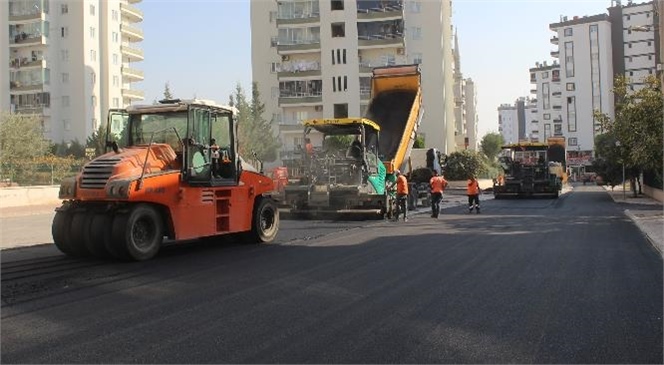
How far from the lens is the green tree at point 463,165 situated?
4506 cm

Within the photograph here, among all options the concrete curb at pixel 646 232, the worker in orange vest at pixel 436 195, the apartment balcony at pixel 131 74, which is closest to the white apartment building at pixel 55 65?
the apartment balcony at pixel 131 74

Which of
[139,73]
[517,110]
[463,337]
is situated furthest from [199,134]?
[517,110]

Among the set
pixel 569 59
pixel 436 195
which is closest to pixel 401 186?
pixel 436 195

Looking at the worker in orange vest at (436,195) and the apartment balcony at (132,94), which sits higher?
the apartment balcony at (132,94)

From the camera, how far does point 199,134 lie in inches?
441

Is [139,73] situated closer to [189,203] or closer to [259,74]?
[259,74]

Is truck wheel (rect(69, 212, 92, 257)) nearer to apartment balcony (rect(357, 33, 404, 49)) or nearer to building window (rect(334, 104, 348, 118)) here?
building window (rect(334, 104, 348, 118))

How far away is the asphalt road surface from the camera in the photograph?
5062 millimetres

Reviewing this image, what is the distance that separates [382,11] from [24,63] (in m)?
38.2

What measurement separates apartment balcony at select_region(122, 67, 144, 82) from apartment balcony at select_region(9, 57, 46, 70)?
30.1ft

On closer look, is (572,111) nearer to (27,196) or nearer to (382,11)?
(382,11)

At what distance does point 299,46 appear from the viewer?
64375 mm

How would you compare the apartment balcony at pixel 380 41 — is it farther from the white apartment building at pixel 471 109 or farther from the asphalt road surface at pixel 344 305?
the white apartment building at pixel 471 109

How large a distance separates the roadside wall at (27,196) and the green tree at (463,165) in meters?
26.9
